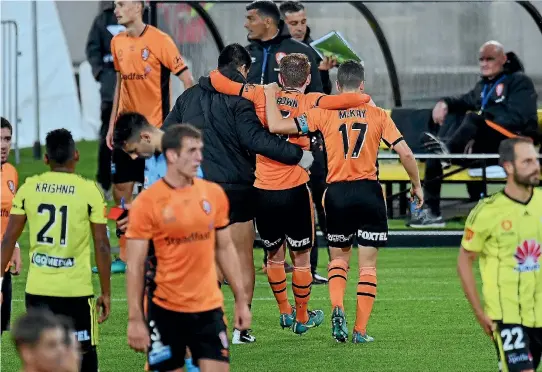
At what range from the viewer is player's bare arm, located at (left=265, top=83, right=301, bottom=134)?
9516 millimetres

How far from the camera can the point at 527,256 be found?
685cm

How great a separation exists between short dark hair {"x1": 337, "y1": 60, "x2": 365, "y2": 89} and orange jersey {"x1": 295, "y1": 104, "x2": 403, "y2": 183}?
0.17m

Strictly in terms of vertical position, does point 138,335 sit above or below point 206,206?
below

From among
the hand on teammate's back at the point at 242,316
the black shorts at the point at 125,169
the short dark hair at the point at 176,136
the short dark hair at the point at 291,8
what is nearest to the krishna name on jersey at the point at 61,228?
the short dark hair at the point at 176,136

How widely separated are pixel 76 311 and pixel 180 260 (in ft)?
2.97

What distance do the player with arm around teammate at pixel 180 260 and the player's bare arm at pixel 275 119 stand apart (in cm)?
281

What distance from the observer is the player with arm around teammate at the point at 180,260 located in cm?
655

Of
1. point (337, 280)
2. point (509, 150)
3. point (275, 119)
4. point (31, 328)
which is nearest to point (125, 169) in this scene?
point (275, 119)

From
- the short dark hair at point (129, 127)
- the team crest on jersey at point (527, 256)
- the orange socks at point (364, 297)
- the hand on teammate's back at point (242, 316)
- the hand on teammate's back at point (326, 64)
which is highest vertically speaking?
the hand on teammate's back at point (326, 64)

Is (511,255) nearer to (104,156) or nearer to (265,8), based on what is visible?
(265,8)

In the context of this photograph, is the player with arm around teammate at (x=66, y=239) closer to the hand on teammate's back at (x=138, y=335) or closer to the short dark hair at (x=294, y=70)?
the hand on teammate's back at (x=138, y=335)

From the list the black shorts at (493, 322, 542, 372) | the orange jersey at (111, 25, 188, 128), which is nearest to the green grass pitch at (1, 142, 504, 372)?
the orange jersey at (111, 25, 188, 128)

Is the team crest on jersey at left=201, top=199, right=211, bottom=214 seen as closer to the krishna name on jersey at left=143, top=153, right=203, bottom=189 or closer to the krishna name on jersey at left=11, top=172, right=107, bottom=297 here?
the krishna name on jersey at left=11, top=172, right=107, bottom=297

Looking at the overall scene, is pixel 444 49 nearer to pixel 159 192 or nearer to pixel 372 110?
pixel 372 110
